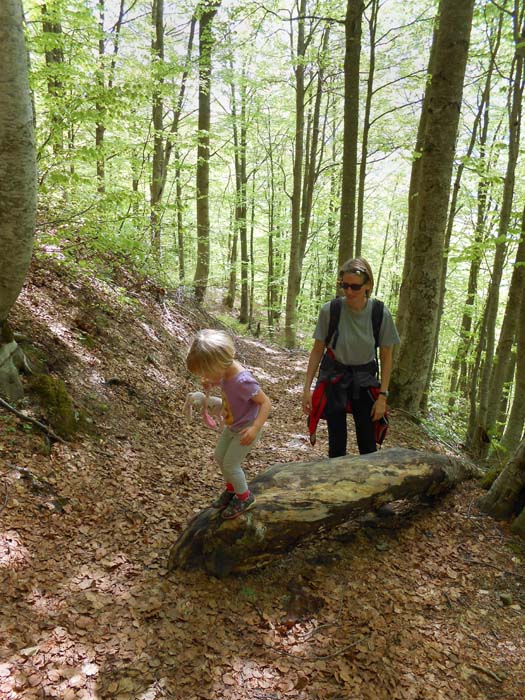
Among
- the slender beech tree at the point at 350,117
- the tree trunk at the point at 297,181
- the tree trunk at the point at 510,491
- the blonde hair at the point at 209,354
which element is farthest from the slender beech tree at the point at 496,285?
the blonde hair at the point at 209,354

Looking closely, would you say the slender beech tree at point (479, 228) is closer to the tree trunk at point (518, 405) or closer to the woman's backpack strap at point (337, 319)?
the tree trunk at point (518, 405)

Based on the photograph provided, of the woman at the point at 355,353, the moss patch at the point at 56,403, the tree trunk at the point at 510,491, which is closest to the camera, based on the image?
the woman at the point at 355,353

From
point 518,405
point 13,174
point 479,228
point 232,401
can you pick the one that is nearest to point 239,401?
point 232,401

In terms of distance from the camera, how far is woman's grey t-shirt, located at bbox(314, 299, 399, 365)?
3692 mm

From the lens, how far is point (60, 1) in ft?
21.2

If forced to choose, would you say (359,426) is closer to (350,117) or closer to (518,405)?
(518,405)

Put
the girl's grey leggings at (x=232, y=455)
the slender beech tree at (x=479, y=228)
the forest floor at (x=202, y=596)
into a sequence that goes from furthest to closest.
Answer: the slender beech tree at (x=479, y=228)
the girl's grey leggings at (x=232, y=455)
the forest floor at (x=202, y=596)

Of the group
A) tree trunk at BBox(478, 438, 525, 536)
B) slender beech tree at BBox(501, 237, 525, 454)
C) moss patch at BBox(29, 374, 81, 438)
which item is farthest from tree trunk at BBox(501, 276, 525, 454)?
moss patch at BBox(29, 374, 81, 438)

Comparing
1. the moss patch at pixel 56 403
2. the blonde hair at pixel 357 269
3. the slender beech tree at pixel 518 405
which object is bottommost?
the slender beech tree at pixel 518 405

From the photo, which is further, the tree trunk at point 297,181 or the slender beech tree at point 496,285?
the tree trunk at point 297,181

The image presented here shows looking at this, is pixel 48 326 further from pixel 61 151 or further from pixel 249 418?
pixel 249 418

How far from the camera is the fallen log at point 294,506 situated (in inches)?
121

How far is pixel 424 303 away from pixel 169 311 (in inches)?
216

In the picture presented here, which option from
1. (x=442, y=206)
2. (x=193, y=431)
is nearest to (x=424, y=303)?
(x=442, y=206)
